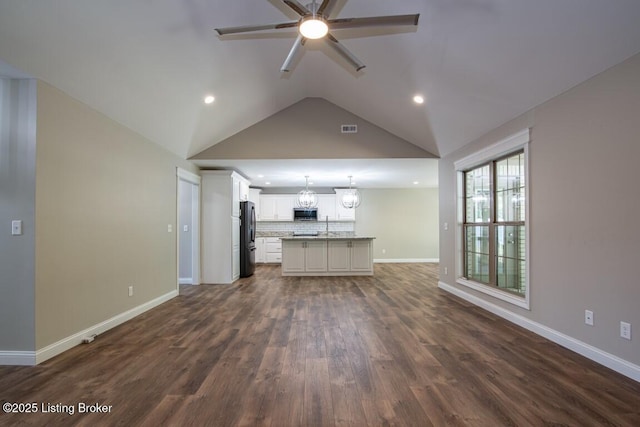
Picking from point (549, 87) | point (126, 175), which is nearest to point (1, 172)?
point (126, 175)

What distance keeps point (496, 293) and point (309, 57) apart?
13.4 feet

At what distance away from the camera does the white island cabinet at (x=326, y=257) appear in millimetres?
6891

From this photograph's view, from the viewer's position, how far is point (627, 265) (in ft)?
7.68

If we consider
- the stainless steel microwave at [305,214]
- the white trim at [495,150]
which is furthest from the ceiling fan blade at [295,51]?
the stainless steel microwave at [305,214]

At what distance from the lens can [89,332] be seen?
10.2 feet

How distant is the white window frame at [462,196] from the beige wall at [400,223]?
14.9 ft

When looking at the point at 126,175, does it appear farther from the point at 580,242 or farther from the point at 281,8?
the point at 580,242

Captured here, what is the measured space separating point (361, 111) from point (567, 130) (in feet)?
10.0

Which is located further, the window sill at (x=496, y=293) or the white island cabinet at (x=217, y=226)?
the white island cabinet at (x=217, y=226)

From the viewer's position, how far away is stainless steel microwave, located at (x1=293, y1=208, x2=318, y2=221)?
30.6 ft

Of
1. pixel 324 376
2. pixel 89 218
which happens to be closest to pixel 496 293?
pixel 324 376

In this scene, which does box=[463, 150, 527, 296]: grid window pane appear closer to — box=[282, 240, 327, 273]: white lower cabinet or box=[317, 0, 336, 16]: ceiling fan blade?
box=[317, 0, 336, 16]: ceiling fan blade

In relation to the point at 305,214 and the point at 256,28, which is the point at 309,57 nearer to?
the point at 256,28

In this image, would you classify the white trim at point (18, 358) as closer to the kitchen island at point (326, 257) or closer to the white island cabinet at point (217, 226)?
the white island cabinet at point (217, 226)
